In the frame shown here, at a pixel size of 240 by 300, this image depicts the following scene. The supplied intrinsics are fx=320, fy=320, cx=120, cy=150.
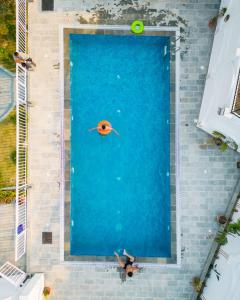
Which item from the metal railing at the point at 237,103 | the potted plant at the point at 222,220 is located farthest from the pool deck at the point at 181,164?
the metal railing at the point at 237,103

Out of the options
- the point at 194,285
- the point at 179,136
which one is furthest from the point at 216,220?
the point at 179,136

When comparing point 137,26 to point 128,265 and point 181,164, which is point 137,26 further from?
point 128,265

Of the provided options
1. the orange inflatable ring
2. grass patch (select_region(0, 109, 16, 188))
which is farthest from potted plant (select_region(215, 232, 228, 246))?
grass patch (select_region(0, 109, 16, 188))

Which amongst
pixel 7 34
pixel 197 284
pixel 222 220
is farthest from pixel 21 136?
pixel 197 284

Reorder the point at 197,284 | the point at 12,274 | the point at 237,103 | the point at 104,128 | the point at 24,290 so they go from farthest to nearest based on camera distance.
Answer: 1. the point at 104,128
2. the point at 197,284
3. the point at 12,274
4. the point at 24,290
5. the point at 237,103

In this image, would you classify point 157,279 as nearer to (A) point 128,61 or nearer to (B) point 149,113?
(B) point 149,113

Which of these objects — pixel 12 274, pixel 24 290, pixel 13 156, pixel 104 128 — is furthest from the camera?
pixel 104 128

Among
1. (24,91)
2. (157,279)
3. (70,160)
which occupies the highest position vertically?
(24,91)
